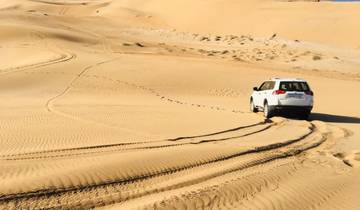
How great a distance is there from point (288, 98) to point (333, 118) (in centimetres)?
297

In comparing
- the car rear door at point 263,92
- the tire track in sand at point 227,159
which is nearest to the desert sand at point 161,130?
the tire track in sand at point 227,159

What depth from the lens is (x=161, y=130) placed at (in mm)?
13953

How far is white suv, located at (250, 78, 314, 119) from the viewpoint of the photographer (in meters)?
18.6

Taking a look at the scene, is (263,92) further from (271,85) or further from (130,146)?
(130,146)

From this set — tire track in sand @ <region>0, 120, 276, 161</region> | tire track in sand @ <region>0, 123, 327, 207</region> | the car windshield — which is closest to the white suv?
the car windshield

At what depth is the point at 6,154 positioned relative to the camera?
32.5 feet

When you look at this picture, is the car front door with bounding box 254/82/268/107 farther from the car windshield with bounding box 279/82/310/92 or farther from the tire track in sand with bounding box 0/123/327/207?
the tire track in sand with bounding box 0/123/327/207

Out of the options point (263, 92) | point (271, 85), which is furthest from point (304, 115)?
point (263, 92)

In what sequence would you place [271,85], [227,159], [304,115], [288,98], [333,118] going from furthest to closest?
[333,118] → [271,85] → [304,115] → [288,98] → [227,159]

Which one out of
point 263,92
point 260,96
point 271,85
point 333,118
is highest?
point 271,85

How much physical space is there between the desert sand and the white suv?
1.62 feet

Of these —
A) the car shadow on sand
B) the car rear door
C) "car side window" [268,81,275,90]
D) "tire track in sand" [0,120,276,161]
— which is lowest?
the car shadow on sand

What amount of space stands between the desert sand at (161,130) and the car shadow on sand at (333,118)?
65 mm

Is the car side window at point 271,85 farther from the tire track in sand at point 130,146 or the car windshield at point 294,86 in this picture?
the tire track in sand at point 130,146
